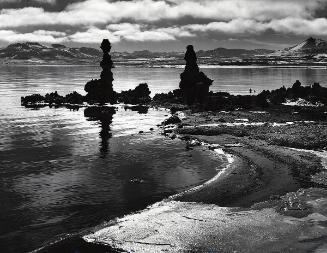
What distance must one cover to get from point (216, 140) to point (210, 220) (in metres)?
26.8

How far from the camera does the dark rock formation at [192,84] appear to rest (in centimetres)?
9488

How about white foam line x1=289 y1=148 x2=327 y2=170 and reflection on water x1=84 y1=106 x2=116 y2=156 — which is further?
reflection on water x1=84 y1=106 x2=116 y2=156

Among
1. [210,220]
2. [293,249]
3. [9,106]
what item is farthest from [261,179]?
[9,106]

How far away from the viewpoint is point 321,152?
46344 mm

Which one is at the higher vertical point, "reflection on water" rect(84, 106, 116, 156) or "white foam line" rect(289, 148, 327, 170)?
"reflection on water" rect(84, 106, 116, 156)

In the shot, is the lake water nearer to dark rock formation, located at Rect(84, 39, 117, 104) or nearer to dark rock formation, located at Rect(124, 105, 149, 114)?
dark rock formation, located at Rect(124, 105, 149, 114)

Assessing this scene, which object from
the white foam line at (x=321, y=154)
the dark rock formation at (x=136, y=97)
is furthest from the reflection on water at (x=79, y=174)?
the dark rock formation at (x=136, y=97)

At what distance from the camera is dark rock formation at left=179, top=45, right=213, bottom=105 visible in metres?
94.9

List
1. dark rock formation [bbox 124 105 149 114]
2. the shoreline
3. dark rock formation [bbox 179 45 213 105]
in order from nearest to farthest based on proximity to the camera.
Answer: the shoreline, dark rock formation [bbox 124 105 149 114], dark rock formation [bbox 179 45 213 105]

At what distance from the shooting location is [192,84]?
315ft

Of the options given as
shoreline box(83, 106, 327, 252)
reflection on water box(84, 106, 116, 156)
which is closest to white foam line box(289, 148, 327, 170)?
shoreline box(83, 106, 327, 252)

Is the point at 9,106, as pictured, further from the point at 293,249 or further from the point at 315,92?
the point at 293,249

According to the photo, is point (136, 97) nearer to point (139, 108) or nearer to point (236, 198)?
point (139, 108)

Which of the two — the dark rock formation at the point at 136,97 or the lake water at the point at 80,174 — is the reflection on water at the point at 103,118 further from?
the dark rock formation at the point at 136,97
